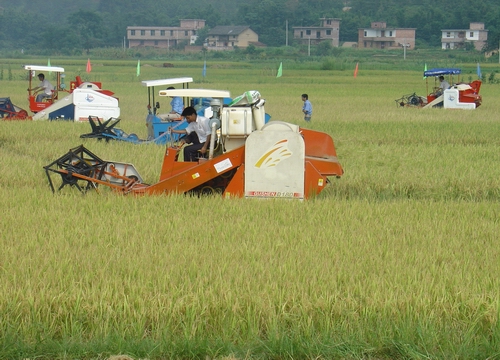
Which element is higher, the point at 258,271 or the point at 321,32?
the point at 321,32

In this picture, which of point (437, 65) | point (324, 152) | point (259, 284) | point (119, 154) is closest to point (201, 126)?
point (324, 152)

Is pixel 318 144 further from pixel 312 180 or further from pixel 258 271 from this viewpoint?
pixel 258 271

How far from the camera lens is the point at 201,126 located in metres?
10.9

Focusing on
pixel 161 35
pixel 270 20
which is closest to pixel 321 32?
pixel 270 20

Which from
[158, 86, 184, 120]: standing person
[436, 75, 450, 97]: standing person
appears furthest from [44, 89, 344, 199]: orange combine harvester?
[436, 75, 450, 97]: standing person

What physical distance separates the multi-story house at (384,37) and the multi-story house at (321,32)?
461 centimetres

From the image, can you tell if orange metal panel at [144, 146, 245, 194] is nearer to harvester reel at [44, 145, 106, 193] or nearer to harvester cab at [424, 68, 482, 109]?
harvester reel at [44, 145, 106, 193]

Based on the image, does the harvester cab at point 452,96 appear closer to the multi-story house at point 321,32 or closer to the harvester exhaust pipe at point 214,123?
the harvester exhaust pipe at point 214,123

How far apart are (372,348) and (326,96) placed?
92.0 feet

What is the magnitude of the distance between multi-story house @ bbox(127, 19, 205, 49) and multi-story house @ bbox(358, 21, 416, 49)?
2395 cm

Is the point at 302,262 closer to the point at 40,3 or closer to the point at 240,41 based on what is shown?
the point at 240,41

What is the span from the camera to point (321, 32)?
356ft

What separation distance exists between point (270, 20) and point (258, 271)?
362 feet

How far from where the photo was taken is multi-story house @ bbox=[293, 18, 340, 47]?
10812cm
